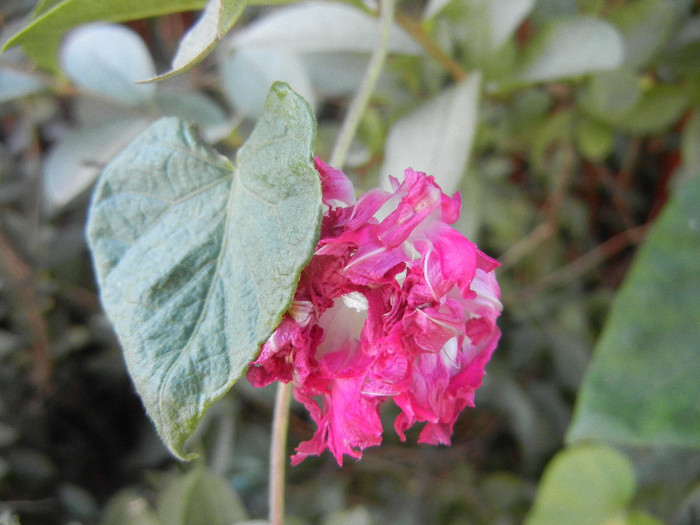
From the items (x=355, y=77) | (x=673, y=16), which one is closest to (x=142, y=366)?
(x=355, y=77)

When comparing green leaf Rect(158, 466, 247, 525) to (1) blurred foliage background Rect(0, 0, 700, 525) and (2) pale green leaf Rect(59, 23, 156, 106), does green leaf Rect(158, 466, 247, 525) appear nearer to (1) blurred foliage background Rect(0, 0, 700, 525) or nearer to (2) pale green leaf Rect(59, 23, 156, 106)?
(1) blurred foliage background Rect(0, 0, 700, 525)

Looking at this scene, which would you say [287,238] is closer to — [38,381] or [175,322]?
[175,322]

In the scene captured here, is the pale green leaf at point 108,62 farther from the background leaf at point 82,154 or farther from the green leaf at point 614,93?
the green leaf at point 614,93

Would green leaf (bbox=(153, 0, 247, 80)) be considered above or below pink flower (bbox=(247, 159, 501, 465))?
above

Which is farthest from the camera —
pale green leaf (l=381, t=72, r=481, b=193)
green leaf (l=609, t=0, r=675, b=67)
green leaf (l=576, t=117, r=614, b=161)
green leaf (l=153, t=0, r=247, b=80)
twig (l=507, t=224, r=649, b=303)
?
twig (l=507, t=224, r=649, b=303)

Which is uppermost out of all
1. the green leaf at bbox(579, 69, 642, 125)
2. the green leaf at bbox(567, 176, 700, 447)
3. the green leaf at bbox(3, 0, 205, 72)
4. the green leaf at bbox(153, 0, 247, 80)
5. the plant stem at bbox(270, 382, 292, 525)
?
the green leaf at bbox(153, 0, 247, 80)

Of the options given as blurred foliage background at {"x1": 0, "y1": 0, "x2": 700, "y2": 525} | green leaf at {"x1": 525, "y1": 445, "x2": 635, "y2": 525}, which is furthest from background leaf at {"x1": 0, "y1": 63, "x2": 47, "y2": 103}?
green leaf at {"x1": 525, "y1": 445, "x2": 635, "y2": 525}

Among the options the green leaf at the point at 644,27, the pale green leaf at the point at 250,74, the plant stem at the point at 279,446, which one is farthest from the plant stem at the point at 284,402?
the green leaf at the point at 644,27
